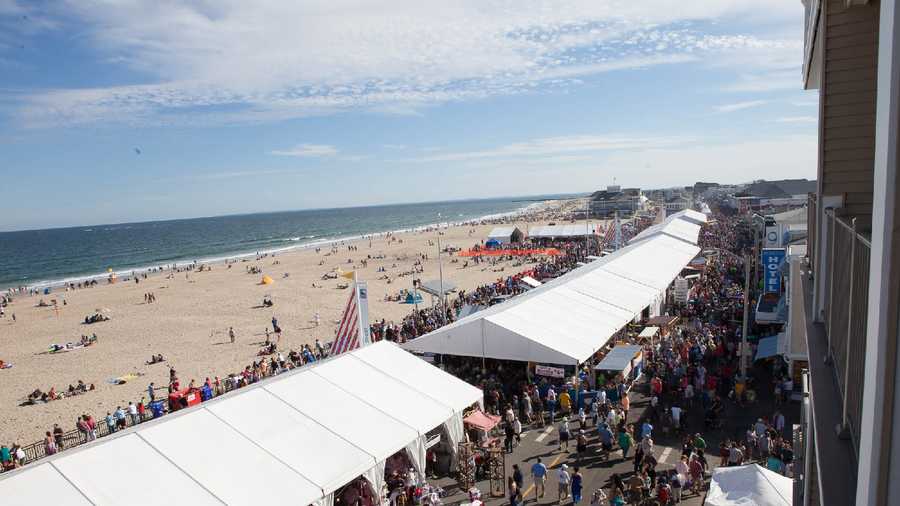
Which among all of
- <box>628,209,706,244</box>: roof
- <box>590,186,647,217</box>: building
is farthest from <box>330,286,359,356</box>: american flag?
<box>590,186,647,217</box>: building

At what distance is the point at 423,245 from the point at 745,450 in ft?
217

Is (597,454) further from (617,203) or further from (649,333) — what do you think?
(617,203)

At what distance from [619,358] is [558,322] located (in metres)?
2.12

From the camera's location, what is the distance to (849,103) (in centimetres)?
511

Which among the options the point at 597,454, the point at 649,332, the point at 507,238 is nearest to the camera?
the point at 597,454

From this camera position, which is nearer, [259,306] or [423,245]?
[259,306]

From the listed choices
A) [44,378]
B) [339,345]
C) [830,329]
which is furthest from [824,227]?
[44,378]

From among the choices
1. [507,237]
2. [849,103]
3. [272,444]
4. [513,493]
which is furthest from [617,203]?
Result: [849,103]

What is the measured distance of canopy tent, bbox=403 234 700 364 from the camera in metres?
16.6

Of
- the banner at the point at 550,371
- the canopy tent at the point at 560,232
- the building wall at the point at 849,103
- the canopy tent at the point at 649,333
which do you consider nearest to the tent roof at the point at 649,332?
the canopy tent at the point at 649,333

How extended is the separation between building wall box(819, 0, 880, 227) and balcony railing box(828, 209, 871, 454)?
1.14 m

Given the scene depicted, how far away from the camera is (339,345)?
16469 millimetres

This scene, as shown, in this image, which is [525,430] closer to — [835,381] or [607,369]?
[607,369]

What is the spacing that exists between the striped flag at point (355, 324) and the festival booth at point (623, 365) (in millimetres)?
6838
